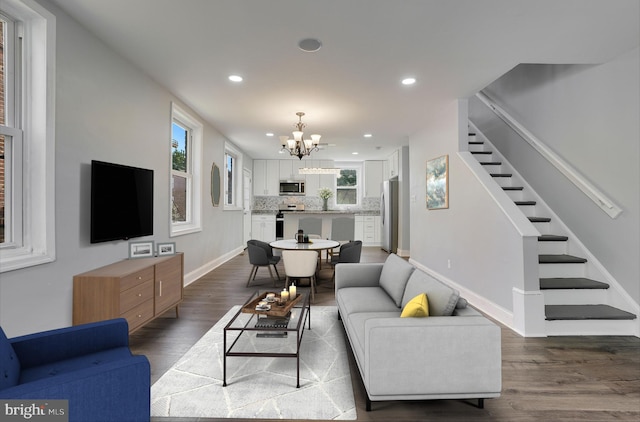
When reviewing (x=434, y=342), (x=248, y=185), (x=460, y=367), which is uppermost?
(x=248, y=185)

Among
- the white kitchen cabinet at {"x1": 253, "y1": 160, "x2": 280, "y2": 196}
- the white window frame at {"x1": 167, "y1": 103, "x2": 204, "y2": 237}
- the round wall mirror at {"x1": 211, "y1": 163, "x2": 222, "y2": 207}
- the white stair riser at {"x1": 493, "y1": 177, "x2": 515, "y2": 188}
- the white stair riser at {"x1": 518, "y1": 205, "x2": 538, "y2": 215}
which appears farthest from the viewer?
the white kitchen cabinet at {"x1": 253, "y1": 160, "x2": 280, "y2": 196}

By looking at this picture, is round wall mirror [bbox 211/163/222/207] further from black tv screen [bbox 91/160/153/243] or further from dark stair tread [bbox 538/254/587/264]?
dark stair tread [bbox 538/254/587/264]

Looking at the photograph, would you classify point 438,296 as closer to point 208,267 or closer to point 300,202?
point 208,267

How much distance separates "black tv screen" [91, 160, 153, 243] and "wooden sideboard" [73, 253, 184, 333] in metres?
0.32

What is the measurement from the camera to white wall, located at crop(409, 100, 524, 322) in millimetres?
3117

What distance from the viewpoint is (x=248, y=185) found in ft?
28.6

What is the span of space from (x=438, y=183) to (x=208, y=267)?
4.11 meters

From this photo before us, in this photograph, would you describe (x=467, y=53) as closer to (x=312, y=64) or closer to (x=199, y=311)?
(x=312, y=64)

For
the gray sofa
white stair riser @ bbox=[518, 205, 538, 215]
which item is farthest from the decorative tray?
white stair riser @ bbox=[518, 205, 538, 215]

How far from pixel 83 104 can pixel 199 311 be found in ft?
7.48

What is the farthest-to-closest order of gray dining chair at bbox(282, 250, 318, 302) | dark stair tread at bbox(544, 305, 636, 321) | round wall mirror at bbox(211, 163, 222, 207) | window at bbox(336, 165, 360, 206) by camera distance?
1. window at bbox(336, 165, 360, 206)
2. round wall mirror at bbox(211, 163, 222, 207)
3. gray dining chair at bbox(282, 250, 318, 302)
4. dark stair tread at bbox(544, 305, 636, 321)

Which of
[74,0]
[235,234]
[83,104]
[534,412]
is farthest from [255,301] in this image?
[235,234]

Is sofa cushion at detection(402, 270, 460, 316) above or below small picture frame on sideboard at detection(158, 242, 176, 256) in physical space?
below

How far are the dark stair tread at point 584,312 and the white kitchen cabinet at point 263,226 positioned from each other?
22.3 ft
